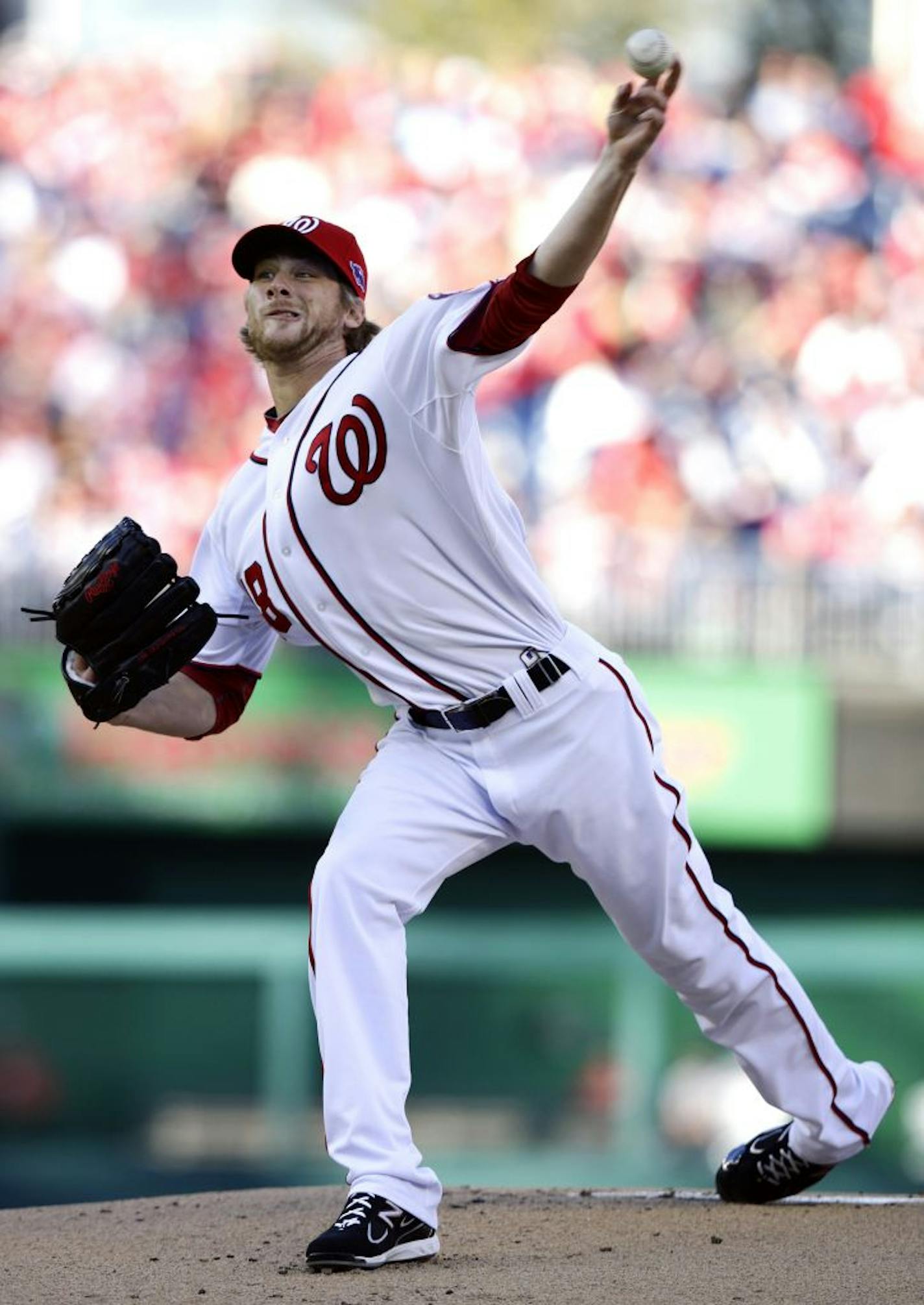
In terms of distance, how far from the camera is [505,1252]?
321 centimetres

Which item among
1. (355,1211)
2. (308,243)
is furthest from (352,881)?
(308,243)

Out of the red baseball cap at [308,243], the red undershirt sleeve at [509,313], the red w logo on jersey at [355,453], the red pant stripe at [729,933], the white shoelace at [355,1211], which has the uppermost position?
the red baseball cap at [308,243]

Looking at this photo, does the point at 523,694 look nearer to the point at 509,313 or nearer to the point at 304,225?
the point at 509,313

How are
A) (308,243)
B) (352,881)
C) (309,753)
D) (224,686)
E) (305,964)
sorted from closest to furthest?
(352,881) → (308,243) → (224,686) → (305,964) → (309,753)

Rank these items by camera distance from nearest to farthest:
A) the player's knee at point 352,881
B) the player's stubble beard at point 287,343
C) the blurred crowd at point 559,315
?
the player's knee at point 352,881 → the player's stubble beard at point 287,343 → the blurred crowd at point 559,315

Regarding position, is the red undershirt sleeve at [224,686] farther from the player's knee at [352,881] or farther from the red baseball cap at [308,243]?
the red baseball cap at [308,243]

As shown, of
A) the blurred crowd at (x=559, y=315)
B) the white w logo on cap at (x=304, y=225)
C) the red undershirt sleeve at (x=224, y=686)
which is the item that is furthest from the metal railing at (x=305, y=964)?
the white w logo on cap at (x=304, y=225)

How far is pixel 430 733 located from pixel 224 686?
46cm

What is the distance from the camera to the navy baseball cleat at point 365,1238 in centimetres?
→ 298

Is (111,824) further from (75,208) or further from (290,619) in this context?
(290,619)

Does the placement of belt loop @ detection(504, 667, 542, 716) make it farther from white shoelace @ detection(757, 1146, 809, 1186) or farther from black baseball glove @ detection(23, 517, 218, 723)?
white shoelace @ detection(757, 1146, 809, 1186)

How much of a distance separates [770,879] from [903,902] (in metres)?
0.63

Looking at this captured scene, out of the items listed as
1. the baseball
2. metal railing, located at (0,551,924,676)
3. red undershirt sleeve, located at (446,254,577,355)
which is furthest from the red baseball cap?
metal railing, located at (0,551,924,676)

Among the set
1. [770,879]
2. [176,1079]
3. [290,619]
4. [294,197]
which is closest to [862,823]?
[770,879]
